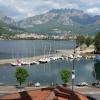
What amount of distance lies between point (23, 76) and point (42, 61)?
115m

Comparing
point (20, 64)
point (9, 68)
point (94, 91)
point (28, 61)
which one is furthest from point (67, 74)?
point (28, 61)

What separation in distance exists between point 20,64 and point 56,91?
16017cm

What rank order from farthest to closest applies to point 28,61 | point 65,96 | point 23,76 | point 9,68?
point 28,61
point 9,68
point 23,76
point 65,96

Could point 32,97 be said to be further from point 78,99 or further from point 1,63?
point 1,63

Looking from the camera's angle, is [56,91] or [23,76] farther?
[23,76]

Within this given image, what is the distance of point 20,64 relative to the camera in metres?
178

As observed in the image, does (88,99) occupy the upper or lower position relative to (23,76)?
upper

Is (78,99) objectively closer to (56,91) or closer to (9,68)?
(56,91)

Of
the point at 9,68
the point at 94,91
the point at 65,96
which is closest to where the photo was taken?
the point at 65,96

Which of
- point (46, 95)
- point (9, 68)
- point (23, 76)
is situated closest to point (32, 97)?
point (46, 95)

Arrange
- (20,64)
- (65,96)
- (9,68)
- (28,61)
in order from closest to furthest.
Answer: (65,96) < (9,68) < (20,64) < (28,61)

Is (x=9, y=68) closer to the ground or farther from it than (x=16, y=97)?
closer to the ground

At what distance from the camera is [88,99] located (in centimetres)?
1878

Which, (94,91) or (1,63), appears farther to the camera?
(1,63)
